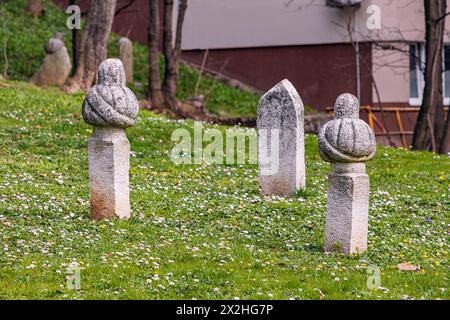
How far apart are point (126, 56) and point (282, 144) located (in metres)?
17.5

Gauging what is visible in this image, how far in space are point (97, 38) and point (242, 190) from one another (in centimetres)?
987

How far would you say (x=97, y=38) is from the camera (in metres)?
24.8

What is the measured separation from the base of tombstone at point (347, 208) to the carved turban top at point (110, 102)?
273 cm

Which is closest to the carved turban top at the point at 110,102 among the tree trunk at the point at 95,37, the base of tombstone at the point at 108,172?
the base of tombstone at the point at 108,172

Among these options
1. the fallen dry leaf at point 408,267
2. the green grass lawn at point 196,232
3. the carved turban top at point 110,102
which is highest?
the carved turban top at point 110,102

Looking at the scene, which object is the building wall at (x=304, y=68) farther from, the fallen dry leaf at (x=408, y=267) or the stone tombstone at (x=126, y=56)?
the fallen dry leaf at (x=408, y=267)

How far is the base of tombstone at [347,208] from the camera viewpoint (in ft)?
39.1

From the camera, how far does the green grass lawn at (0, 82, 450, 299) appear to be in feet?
34.1

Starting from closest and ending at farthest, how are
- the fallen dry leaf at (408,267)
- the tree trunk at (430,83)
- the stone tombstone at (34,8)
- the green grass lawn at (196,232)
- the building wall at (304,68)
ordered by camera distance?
the green grass lawn at (196,232), the fallen dry leaf at (408,267), the tree trunk at (430,83), the building wall at (304,68), the stone tombstone at (34,8)

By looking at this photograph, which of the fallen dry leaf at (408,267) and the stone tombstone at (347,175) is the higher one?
the stone tombstone at (347,175)

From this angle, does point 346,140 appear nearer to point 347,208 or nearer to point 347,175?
point 347,175

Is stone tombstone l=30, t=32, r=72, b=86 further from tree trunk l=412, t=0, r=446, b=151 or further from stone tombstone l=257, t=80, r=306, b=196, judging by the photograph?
stone tombstone l=257, t=80, r=306, b=196

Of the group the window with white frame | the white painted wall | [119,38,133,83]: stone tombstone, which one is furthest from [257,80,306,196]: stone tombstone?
the window with white frame

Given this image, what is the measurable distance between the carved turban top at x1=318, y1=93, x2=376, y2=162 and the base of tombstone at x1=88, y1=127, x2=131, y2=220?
2620mm
